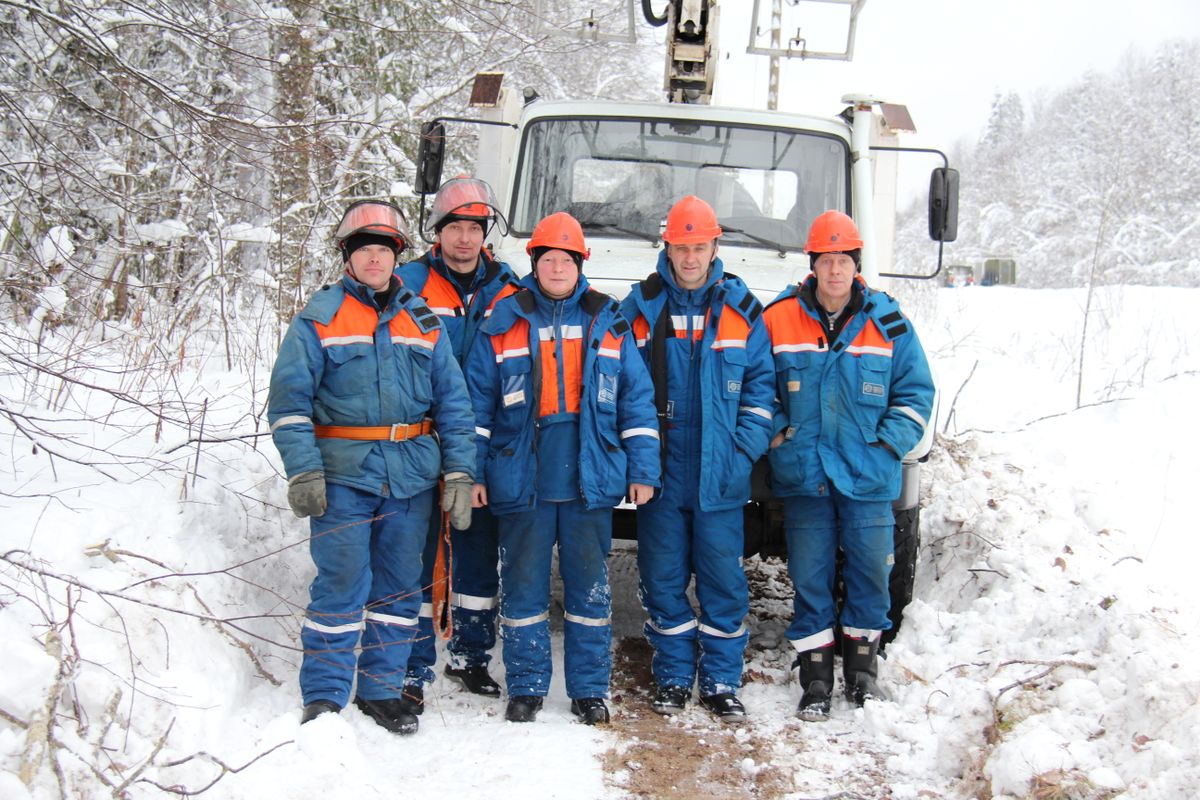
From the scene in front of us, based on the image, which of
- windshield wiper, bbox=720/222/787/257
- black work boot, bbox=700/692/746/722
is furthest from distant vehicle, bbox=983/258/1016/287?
black work boot, bbox=700/692/746/722

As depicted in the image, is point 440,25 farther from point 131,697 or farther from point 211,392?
point 131,697

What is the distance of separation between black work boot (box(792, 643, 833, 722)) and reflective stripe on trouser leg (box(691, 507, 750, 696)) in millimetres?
268

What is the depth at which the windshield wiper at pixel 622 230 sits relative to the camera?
5125 millimetres

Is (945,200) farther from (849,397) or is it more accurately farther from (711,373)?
(711,373)

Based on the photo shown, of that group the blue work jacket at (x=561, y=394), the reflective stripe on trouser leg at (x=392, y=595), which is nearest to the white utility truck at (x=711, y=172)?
the blue work jacket at (x=561, y=394)

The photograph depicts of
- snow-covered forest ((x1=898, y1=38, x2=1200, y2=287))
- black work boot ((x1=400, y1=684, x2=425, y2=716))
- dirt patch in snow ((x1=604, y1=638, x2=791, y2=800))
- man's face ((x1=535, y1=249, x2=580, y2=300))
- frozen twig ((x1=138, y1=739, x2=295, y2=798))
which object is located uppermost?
snow-covered forest ((x1=898, y1=38, x2=1200, y2=287))

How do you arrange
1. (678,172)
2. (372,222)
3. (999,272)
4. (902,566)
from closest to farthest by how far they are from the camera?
(372,222) → (902,566) → (678,172) → (999,272)

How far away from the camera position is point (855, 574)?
4352mm

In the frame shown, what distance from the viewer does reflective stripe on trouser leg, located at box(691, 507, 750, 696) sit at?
14.0 ft

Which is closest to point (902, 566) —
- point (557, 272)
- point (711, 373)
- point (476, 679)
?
point (711, 373)

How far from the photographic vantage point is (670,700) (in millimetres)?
4285

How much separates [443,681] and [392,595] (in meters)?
0.77

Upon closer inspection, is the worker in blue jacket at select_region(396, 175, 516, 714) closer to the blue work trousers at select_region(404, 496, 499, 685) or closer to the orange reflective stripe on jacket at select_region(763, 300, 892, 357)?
the blue work trousers at select_region(404, 496, 499, 685)

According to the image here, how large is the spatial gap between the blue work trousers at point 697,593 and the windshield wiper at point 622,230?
1469mm
